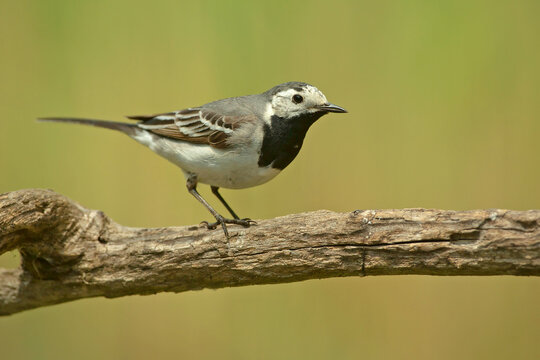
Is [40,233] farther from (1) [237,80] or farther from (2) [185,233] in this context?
(1) [237,80]

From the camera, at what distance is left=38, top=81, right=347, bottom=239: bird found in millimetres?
3572

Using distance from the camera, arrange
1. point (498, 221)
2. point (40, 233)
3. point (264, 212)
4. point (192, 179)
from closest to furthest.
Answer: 1. point (498, 221)
2. point (40, 233)
3. point (192, 179)
4. point (264, 212)

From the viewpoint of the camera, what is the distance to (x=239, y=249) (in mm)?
3129

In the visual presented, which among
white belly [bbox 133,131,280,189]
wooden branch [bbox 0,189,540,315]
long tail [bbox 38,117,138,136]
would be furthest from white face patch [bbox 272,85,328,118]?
long tail [bbox 38,117,138,136]

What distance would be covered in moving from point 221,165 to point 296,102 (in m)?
0.63

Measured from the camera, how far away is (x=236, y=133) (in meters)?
3.62

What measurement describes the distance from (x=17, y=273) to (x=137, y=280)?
819mm

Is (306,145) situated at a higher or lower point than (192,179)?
higher

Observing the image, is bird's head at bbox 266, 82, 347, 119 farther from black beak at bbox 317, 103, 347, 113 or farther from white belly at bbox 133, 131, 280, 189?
white belly at bbox 133, 131, 280, 189

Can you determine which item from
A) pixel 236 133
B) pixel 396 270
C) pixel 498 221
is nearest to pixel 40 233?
pixel 236 133

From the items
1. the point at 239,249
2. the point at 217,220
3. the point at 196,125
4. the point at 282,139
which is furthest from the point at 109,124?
the point at 239,249

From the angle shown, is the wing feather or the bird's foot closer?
the bird's foot

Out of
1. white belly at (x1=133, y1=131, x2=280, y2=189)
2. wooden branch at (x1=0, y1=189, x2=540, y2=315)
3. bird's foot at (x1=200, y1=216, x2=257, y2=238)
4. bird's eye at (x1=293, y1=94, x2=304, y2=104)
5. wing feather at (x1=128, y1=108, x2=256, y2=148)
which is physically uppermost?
bird's eye at (x1=293, y1=94, x2=304, y2=104)

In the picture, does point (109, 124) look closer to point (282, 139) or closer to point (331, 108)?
point (282, 139)
